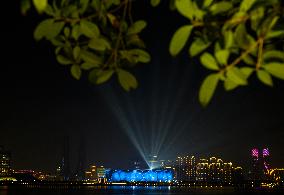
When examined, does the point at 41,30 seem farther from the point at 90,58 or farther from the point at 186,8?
the point at 186,8

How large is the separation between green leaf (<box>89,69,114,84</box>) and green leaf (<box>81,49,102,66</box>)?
5 cm

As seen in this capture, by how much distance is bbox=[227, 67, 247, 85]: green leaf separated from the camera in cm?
254

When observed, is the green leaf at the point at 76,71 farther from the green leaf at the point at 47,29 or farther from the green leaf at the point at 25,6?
the green leaf at the point at 25,6

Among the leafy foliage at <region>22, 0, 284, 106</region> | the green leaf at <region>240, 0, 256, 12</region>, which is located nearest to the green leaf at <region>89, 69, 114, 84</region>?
the leafy foliage at <region>22, 0, 284, 106</region>

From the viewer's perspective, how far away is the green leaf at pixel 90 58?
3.06 m

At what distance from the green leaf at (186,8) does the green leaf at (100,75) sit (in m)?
0.61

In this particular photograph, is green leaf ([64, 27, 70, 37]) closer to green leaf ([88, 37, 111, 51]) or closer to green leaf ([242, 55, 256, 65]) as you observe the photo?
green leaf ([88, 37, 111, 51])

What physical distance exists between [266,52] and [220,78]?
26 cm

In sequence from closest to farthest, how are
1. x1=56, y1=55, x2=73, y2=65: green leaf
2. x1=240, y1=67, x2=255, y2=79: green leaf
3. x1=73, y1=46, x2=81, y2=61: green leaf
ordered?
x1=240, y1=67, x2=255, y2=79: green leaf < x1=73, y1=46, x2=81, y2=61: green leaf < x1=56, y1=55, x2=73, y2=65: green leaf

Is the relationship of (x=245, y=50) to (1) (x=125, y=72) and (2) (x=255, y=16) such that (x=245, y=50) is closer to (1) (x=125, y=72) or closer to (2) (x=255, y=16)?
(2) (x=255, y=16)

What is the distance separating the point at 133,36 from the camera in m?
3.28

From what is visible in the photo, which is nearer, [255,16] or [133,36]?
[255,16]

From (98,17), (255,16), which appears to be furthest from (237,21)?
(98,17)

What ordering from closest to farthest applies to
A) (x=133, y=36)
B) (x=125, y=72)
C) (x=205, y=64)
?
(x=205, y=64), (x=125, y=72), (x=133, y=36)
